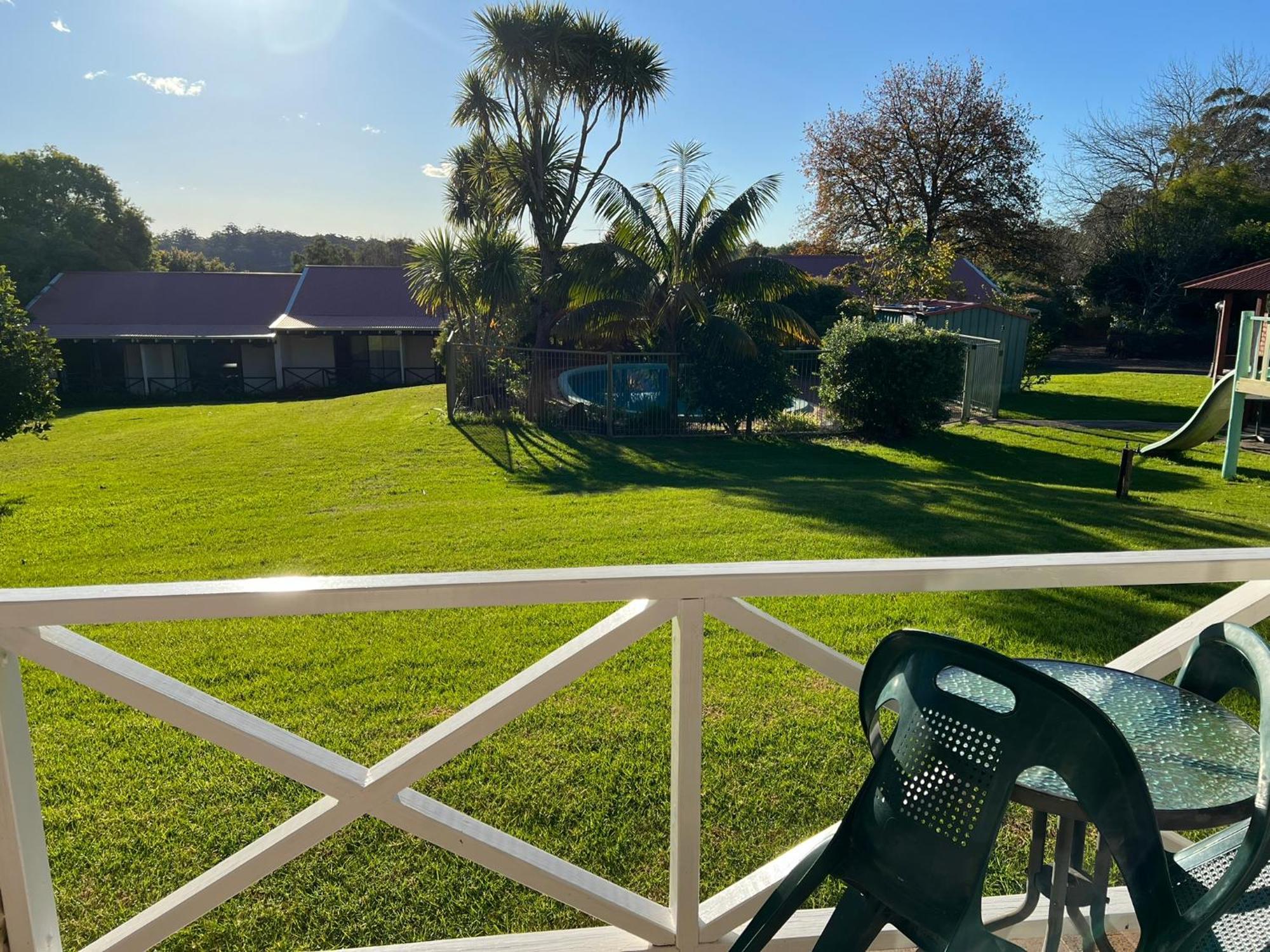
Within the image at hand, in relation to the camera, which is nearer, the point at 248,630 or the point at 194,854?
the point at 194,854

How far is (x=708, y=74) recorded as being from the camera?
73.9 feet

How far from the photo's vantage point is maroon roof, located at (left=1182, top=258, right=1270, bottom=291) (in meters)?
18.3

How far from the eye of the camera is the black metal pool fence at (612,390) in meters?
15.2

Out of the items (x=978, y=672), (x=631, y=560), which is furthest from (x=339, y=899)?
(x=631, y=560)

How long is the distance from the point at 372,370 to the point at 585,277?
18152 mm

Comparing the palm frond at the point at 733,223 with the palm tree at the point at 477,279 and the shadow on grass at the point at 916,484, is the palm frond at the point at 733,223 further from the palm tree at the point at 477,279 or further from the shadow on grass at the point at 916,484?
the palm tree at the point at 477,279

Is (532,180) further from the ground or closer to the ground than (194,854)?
further from the ground

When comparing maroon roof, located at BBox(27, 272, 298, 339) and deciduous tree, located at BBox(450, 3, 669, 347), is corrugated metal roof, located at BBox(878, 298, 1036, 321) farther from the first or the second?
maroon roof, located at BBox(27, 272, 298, 339)

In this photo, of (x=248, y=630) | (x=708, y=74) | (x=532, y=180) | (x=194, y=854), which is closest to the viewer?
(x=194, y=854)

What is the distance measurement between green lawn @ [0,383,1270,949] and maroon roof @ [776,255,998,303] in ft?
68.4

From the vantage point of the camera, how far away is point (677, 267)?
15789 millimetres

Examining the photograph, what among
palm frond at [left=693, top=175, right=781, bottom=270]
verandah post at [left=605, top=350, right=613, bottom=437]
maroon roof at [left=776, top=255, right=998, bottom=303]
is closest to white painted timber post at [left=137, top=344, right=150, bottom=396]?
verandah post at [left=605, top=350, right=613, bottom=437]

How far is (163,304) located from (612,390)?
25.9 m

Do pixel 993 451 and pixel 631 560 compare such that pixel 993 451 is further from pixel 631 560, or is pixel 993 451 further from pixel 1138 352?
pixel 1138 352
